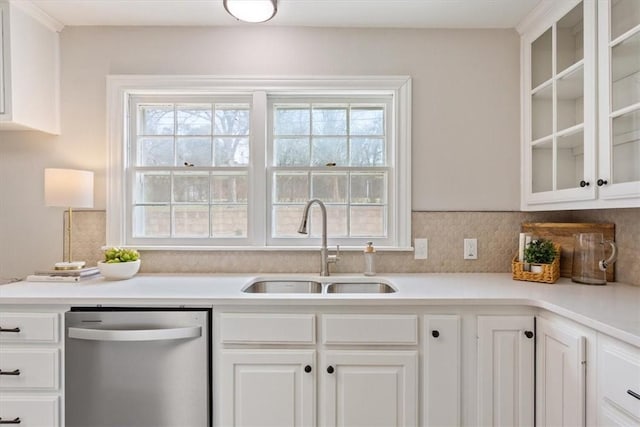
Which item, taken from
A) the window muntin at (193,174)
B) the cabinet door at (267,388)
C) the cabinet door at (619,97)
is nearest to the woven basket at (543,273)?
the cabinet door at (619,97)

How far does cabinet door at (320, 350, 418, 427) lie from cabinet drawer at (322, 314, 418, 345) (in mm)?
52

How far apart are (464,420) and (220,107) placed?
2193 millimetres

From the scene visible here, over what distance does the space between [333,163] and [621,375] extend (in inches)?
65.2

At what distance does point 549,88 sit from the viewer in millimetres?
1871

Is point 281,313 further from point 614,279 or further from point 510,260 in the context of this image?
point 614,279

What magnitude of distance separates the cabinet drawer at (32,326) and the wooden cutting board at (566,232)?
2558 millimetres

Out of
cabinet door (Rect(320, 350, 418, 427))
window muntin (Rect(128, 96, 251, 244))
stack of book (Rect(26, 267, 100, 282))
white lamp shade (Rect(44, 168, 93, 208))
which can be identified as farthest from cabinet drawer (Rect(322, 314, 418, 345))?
white lamp shade (Rect(44, 168, 93, 208))

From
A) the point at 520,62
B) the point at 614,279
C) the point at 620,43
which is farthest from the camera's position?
the point at 520,62

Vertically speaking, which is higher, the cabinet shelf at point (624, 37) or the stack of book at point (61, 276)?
the cabinet shelf at point (624, 37)

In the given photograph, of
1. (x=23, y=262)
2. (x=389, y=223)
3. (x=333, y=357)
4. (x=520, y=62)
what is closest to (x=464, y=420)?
(x=333, y=357)

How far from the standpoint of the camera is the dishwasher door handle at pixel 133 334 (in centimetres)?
144

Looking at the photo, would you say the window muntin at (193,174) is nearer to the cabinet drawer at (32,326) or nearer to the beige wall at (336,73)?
the beige wall at (336,73)

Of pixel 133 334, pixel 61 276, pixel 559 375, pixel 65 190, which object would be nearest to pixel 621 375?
pixel 559 375

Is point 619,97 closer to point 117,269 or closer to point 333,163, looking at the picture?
point 333,163
